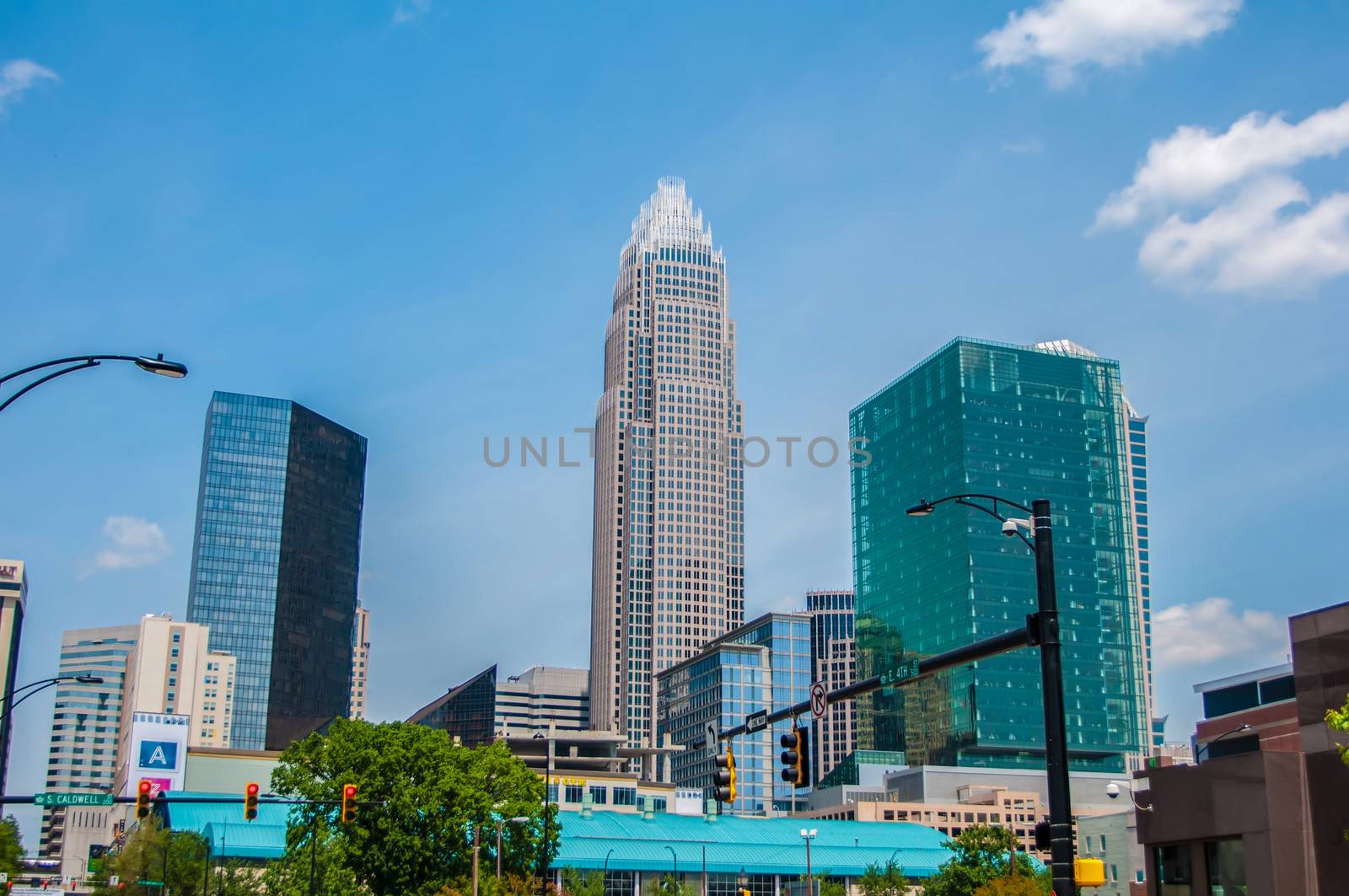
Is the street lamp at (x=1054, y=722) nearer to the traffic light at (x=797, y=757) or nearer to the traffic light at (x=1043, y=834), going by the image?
the traffic light at (x=1043, y=834)

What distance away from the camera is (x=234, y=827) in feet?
401

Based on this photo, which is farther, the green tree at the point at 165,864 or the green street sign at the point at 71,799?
the green tree at the point at 165,864

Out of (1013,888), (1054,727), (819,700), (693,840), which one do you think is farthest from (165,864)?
(1054,727)

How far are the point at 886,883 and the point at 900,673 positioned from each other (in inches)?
4062

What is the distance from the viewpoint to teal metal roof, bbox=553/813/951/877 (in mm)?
131875

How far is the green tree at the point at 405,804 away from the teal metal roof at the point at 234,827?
112 feet

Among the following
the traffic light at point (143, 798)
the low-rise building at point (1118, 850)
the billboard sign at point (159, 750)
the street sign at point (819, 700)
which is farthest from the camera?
the billboard sign at point (159, 750)

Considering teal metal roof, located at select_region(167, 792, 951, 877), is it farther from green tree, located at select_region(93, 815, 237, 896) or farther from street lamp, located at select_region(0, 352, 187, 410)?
street lamp, located at select_region(0, 352, 187, 410)

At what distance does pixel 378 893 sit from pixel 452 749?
945 cm

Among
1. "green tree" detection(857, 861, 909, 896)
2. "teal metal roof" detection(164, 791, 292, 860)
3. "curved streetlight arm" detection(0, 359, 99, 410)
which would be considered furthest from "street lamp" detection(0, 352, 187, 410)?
"green tree" detection(857, 861, 909, 896)

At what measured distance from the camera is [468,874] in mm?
82938

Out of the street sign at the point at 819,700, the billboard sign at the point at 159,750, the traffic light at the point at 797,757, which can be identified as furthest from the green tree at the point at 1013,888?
the billboard sign at the point at 159,750

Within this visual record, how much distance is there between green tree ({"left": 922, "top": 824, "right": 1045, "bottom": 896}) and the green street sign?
66880 millimetres

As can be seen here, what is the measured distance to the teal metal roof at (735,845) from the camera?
132 metres
